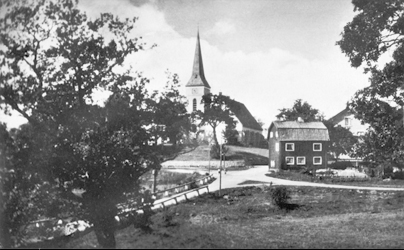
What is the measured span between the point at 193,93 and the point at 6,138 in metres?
3.75

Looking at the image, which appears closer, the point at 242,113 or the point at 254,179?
the point at 242,113

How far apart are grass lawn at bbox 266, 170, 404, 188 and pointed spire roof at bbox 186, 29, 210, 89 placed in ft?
40.7

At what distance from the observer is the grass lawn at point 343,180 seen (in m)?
20.0

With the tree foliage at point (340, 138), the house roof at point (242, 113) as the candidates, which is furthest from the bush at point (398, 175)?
the house roof at point (242, 113)

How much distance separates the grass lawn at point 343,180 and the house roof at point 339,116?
17.5ft

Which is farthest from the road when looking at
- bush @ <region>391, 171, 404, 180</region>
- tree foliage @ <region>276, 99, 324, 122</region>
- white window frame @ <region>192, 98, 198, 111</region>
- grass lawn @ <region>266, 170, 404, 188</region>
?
white window frame @ <region>192, 98, 198, 111</region>

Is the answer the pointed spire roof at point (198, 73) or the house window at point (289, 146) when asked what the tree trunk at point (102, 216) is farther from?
the house window at point (289, 146)

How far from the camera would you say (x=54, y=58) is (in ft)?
22.9

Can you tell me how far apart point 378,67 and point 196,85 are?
5589mm

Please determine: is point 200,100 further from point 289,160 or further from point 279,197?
point 289,160

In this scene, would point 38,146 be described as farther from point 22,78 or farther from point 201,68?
point 201,68

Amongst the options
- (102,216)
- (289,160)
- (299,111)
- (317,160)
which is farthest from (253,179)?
(102,216)

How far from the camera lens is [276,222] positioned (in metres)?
12.0

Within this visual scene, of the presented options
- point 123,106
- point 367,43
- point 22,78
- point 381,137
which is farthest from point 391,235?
point 22,78
